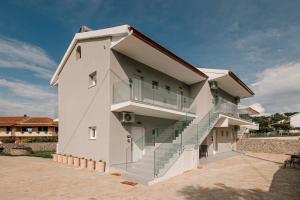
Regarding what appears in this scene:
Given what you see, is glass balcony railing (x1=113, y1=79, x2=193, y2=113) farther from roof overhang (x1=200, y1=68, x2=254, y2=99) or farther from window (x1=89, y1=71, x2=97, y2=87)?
roof overhang (x1=200, y1=68, x2=254, y2=99)

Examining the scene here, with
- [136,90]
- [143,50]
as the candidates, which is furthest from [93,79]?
[143,50]

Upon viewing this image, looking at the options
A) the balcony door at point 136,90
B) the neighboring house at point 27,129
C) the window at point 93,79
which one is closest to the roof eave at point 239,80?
the balcony door at point 136,90

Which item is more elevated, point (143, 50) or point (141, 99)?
point (143, 50)

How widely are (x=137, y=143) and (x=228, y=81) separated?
1183cm

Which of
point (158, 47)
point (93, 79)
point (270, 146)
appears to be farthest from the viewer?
point (270, 146)

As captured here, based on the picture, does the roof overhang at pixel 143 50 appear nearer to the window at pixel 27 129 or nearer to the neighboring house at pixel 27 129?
the neighboring house at pixel 27 129

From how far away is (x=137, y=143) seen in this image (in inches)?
526

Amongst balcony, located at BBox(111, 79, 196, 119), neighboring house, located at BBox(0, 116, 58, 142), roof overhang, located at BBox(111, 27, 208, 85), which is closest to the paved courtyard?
balcony, located at BBox(111, 79, 196, 119)

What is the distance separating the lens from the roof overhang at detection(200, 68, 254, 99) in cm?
1844

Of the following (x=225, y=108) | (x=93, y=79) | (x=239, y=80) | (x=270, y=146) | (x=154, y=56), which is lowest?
(x=270, y=146)

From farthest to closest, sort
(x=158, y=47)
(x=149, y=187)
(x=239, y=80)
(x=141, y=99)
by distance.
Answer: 1. (x=239, y=80)
2. (x=141, y=99)
3. (x=158, y=47)
4. (x=149, y=187)

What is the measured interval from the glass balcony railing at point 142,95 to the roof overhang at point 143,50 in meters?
1.85

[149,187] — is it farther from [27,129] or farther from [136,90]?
[27,129]

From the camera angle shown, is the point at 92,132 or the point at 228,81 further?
the point at 228,81
